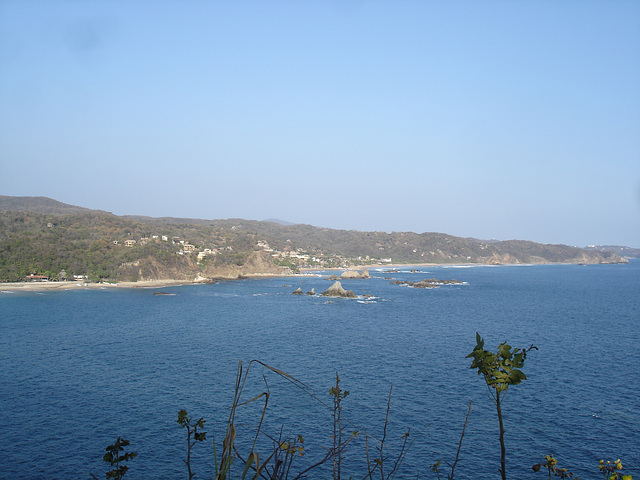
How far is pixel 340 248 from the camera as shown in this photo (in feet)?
645

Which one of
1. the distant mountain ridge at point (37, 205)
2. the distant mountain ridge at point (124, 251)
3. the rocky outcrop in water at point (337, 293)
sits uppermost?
the distant mountain ridge at point (37, 205)

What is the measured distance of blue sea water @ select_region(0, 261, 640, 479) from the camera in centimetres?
1986

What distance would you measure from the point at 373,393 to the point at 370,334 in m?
19.2

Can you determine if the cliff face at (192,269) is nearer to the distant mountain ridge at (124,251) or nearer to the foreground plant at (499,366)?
the distant mountain ridge at (124,251)

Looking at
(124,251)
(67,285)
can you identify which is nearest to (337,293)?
(67,285)

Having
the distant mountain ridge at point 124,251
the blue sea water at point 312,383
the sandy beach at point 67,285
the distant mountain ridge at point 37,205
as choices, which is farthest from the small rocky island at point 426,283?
the distant mountain ridge at point 37,205

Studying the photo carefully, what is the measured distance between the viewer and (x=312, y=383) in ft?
92.5

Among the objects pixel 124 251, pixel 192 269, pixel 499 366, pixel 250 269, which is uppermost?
pixel 499 366

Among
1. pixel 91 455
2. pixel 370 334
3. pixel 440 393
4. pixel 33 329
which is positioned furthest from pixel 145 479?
pixel 33 329

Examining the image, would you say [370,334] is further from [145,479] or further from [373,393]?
[145,479]

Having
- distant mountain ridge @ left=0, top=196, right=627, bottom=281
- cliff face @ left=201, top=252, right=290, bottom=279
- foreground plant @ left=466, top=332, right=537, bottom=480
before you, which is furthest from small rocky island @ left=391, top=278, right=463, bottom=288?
foreground plant @ left=466, top=332, right=537, bottom=480

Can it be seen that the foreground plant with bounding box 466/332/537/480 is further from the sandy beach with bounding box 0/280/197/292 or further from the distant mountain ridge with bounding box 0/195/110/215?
the distant mountain ridge with bounding box 0/195/110/215

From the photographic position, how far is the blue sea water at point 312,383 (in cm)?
1986

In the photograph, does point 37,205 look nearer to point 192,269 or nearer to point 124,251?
point 124,251
